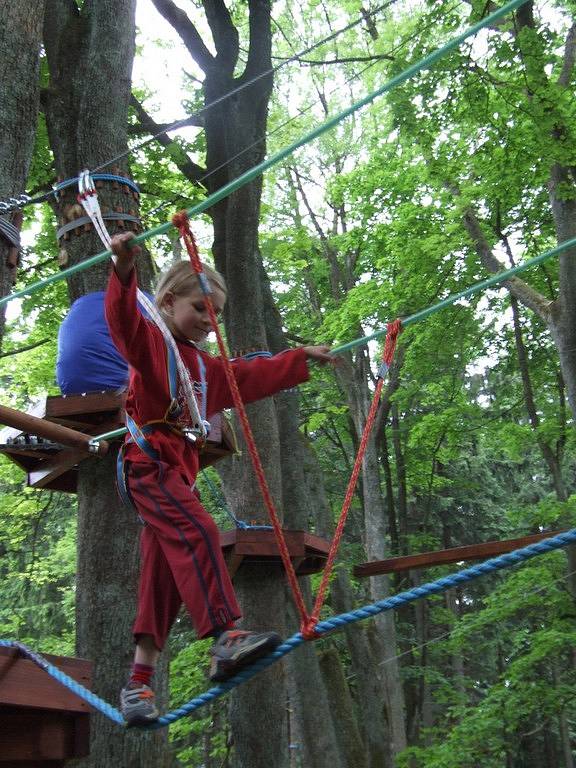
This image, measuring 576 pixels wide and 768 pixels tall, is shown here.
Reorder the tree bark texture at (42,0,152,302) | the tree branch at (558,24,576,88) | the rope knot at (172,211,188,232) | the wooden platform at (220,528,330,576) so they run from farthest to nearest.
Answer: the tree branch at (558,24,576,88)
the wooden platform at (220,528,330,576)
the tree bark texture at (42,0,152,302)
the rope knot at (172,211,188,232)

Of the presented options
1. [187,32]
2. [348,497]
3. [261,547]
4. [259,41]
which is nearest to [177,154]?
[187,32]

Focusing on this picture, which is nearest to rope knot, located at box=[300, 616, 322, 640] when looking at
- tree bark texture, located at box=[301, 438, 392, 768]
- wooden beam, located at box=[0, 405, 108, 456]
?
wooden beam, located at box=[0, 405, 108, 456]

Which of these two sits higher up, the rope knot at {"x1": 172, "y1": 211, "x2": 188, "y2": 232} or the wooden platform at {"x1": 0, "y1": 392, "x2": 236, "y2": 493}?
the rope knot at {"x1": 172, "y1": 211, "x2": 188, "y2": 232}

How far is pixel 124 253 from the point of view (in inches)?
88.2

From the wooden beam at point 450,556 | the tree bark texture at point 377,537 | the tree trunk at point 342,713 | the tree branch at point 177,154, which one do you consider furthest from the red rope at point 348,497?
the tree bark texture at point 377,537

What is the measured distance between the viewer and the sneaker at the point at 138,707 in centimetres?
229

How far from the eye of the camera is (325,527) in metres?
9.90

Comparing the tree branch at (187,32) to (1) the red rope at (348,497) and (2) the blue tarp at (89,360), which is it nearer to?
(2) the blue tarp at (89,360)

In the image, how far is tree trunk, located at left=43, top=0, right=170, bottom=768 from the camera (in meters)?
3.49

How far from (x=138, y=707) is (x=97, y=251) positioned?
8.45 feet

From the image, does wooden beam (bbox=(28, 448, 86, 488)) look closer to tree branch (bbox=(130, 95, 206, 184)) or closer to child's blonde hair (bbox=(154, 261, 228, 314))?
child's blonde hair (bbox=(154, 261, 228, 314))

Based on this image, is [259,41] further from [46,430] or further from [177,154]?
[46,430]

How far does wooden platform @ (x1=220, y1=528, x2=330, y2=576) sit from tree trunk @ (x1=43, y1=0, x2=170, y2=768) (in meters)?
0.99

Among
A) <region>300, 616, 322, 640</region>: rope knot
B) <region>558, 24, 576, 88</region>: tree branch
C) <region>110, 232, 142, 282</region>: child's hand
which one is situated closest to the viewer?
<region>300, 616, 322, 640</region>: rope knot
